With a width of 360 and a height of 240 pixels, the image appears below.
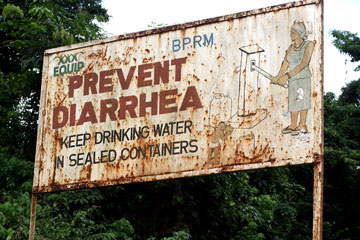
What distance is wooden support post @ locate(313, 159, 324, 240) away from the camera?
21.2ft

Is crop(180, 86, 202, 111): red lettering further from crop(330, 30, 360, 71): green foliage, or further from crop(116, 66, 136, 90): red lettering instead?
crop(330, 30, 360, 71): green foliage

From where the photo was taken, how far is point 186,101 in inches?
301

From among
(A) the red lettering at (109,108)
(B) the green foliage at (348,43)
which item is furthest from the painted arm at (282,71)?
(B) the green foliage at (348,43)

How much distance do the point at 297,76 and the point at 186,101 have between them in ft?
4.48

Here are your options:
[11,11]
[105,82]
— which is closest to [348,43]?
[11,11]

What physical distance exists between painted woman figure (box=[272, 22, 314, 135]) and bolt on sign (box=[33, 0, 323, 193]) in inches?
0.4

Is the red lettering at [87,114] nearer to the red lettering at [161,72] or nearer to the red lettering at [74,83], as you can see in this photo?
the red lettering at [74,83]

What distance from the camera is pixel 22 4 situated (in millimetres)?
15633

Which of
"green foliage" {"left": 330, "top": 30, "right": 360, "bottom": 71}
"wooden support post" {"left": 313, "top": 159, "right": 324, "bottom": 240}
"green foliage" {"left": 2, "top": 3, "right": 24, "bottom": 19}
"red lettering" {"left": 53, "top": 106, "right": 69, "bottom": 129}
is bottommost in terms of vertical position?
"wooden support post" {"left": 313, "top": 159, "right": 324, "bottom": 240}

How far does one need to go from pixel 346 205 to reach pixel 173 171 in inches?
727

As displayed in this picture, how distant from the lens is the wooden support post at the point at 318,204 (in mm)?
6469

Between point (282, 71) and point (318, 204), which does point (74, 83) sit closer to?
point (282, 71)

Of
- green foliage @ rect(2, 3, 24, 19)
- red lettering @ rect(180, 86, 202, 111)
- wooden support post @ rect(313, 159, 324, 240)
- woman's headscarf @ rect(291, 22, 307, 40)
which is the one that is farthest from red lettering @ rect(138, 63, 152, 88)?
green foliage @ rect(2, 3, 24, 19)

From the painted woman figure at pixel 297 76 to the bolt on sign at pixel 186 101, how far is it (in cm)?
1
